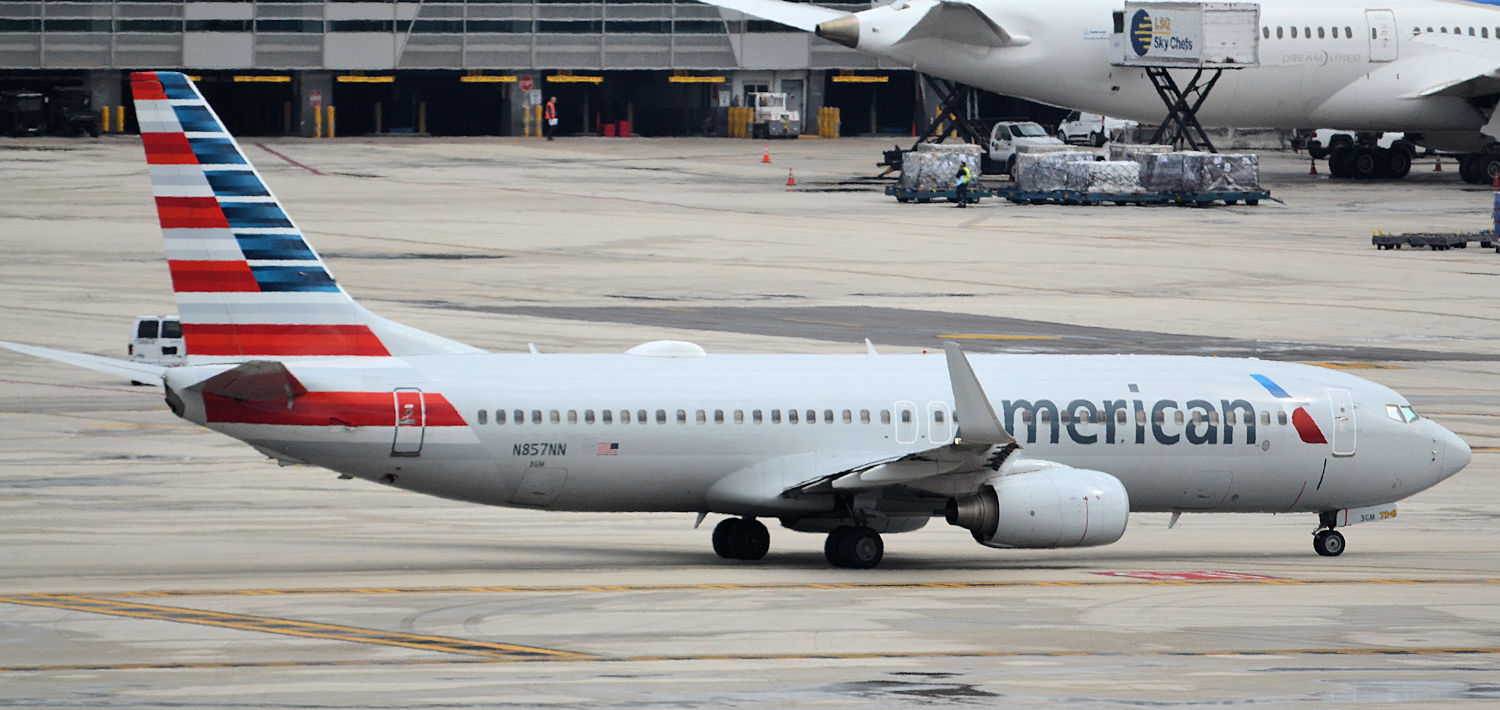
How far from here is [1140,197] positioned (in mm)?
84438

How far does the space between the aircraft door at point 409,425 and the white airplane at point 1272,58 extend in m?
59.1

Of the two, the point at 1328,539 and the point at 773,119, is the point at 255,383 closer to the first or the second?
the point at 1328,539

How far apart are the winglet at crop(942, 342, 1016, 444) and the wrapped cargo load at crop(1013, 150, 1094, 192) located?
5902 cm

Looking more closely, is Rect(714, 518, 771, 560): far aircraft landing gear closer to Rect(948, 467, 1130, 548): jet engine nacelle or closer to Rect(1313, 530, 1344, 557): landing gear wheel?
Rect(948, 467, 1130, 548): jet engine nacelle

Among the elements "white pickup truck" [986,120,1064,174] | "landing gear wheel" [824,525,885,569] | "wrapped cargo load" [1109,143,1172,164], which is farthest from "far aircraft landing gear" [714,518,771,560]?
"white pickup truck" [986,120,1064,174]

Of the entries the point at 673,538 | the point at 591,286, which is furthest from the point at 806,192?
the point at 673,538

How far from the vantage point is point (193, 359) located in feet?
90.7

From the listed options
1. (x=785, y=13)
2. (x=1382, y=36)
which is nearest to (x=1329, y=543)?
(x=1382, y=36)

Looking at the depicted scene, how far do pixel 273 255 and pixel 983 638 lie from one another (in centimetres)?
1082

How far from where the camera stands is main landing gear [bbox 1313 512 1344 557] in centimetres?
3059

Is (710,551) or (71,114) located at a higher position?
(71,114)

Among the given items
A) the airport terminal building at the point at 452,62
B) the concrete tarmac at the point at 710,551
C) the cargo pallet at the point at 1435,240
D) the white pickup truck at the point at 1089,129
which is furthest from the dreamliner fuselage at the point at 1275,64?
the airport terminal building at the point at 452,62

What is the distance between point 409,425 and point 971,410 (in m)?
7.12

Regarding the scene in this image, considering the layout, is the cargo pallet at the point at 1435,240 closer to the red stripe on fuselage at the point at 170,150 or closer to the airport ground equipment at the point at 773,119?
the red stripe on fuselage at the point at 170,150
